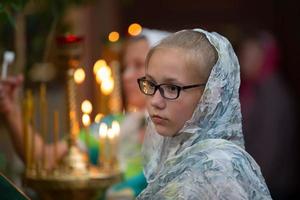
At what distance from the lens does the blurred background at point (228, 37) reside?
591cm

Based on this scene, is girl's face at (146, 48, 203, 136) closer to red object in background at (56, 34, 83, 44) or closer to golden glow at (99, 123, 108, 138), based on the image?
red object in background at (56, 34, 83, 44)

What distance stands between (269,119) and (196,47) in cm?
492

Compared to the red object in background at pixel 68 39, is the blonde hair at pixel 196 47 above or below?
above

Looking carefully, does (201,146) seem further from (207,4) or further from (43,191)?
(207,4)

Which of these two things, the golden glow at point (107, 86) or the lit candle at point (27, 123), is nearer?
the lit candle at point (27, 123)

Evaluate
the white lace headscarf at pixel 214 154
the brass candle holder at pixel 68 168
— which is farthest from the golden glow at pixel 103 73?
the white lace headscarf at pixel 214 154

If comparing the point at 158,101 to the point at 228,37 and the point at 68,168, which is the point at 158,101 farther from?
the point at 228,37

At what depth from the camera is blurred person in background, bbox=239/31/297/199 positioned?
8.38m

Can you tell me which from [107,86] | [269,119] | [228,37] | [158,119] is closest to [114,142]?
[107,86]

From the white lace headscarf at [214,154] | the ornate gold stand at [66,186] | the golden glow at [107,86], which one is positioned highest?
the white lace headscarf at [214,154]

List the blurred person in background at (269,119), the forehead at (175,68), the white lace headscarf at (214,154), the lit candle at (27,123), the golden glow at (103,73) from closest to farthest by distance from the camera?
the white lace headscarf at (214,154), the forehead at (175,68), the lit candle at (27,123), the golden glow at (103,73), the blurred person in background at (269,119)

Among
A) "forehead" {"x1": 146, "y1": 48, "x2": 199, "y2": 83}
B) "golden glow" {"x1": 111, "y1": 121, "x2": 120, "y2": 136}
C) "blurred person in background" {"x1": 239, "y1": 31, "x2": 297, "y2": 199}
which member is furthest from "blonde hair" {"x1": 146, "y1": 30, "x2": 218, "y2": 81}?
"blurred person in background" {"x1": 239, "y1": 31, "x2": 297, "y2": 199}

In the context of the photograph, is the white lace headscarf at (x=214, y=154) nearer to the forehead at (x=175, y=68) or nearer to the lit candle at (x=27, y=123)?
the forehead at (x=175, y=68)

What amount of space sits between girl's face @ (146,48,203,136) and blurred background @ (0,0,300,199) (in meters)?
1.50
